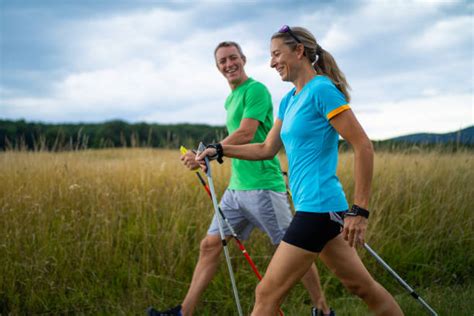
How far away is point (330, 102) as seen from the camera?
2.62 m

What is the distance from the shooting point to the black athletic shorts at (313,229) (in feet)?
8.70

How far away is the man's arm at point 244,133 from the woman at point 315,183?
48.2 inches

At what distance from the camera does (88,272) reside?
5.45m

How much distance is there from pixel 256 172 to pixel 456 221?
427 cm

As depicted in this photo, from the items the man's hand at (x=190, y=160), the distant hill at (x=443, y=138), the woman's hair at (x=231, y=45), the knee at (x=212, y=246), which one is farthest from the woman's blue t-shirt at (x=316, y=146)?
the distant hill at (x=443, y=138)

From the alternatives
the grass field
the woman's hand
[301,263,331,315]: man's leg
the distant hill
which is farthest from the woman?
the distant hill

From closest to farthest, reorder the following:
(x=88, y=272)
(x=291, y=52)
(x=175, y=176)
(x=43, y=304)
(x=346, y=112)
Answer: (x=346, y=112) → (x=291, y=52) → (x=43, y=304) → (x=88, y=272) → (x=175, y=176)

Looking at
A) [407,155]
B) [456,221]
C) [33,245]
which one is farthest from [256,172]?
[407,155]

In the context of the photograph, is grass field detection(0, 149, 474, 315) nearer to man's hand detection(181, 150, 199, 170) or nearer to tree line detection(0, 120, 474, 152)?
tree line detection(0, 120, 474, 152)

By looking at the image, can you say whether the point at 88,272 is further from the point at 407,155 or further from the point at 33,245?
the point at 407,155

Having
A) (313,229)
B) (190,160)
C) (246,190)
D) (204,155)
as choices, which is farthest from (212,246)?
(313,229)

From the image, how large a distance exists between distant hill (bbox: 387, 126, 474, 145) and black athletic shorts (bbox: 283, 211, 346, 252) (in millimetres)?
7175

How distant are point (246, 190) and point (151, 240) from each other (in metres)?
2.10

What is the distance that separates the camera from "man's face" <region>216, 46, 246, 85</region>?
4.42m
